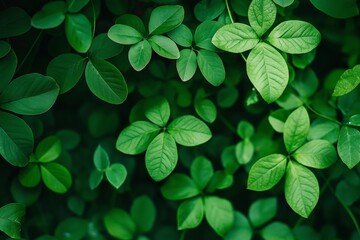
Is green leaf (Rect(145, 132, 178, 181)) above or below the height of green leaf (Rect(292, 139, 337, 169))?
above

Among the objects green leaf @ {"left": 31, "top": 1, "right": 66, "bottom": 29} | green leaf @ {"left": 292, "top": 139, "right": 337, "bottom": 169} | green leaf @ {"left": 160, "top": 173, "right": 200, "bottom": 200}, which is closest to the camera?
green leaf @ {"left": 31, "top": 1, "right": 66, "bottom": 29}

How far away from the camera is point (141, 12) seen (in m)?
1.20

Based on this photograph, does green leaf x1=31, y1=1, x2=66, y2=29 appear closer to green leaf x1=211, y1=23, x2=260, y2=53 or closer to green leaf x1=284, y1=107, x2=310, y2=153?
green leaf x1=211, y1=23, x2=260, y2=53

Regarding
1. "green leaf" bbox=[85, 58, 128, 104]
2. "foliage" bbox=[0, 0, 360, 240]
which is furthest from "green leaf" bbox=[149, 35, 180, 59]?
"green leaf" bbox=[85, 58, 128, 104]

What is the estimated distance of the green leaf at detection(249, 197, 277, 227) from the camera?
113cm

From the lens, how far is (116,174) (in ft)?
3.35

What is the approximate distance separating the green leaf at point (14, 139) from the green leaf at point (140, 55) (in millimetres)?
274

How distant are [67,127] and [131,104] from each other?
19 centimetres

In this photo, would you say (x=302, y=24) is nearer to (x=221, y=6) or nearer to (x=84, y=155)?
(x=221, y=6)

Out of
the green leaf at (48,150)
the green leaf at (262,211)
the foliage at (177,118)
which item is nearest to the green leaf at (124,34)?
the foliage at (177,118)

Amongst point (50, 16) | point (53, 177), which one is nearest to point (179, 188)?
point (53, 177)

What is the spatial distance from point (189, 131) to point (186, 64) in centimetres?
15

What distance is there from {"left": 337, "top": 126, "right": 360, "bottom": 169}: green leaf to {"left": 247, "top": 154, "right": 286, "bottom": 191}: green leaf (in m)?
0.13

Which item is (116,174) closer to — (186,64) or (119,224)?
(119,224)
